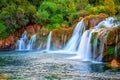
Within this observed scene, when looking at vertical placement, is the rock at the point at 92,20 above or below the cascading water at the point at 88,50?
above

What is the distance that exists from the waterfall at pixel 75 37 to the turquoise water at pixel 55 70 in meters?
8.34

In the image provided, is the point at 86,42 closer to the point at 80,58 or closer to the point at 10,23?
the point at 80,58

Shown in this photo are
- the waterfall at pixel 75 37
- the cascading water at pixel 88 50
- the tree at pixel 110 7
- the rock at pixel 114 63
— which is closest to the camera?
the rock at pixel 114 63

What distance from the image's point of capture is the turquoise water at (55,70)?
1073 inches

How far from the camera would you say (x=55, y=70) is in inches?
1204

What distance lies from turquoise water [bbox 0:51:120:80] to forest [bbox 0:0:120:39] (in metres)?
17.4

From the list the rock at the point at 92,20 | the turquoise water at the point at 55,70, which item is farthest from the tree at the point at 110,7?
the turquoise water at the point at 55,70

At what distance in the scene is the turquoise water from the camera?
27.2m

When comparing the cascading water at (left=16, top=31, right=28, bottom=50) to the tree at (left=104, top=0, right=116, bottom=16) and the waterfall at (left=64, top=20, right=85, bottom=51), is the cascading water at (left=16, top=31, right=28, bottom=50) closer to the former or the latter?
the waterfall at (left=64, top=20, right=85, bottom=51)

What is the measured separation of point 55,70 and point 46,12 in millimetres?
29314

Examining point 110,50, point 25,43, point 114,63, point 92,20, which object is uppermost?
point 92,20

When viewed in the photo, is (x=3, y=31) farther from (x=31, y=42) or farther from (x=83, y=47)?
(x=83, y=47)

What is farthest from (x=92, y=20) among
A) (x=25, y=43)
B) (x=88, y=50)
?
(x=25, y=43)

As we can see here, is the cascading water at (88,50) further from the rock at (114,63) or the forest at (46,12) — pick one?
the forest at (46,12)
